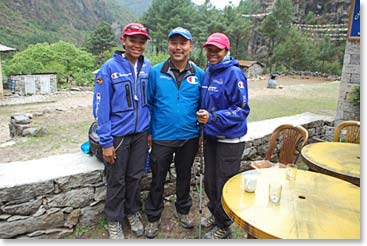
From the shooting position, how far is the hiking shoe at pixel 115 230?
7.56ft

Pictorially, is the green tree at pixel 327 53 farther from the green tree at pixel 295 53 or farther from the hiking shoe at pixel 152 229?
the hiking shoe at pixel 152 229

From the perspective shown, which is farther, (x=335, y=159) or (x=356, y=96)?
(x=356, y=96)

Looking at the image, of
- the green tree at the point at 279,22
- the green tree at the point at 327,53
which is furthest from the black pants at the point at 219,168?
the green tree at the point at 279,22

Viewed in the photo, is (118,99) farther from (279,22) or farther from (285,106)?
(279,22)

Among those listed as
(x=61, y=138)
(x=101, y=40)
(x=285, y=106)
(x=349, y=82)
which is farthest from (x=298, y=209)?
(x=101, y=40)

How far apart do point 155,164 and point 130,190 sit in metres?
0.26

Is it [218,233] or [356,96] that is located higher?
[356,96]

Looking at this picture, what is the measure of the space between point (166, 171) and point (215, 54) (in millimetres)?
920

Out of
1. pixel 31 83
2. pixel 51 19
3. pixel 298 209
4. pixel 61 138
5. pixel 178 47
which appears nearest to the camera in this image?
pixel 298 209

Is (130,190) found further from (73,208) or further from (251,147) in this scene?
(251,147)

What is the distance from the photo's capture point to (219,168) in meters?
2.31

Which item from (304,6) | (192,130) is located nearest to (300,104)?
(192,130)

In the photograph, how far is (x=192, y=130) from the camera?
234 cm

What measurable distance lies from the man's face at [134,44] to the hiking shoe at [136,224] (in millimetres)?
1179
